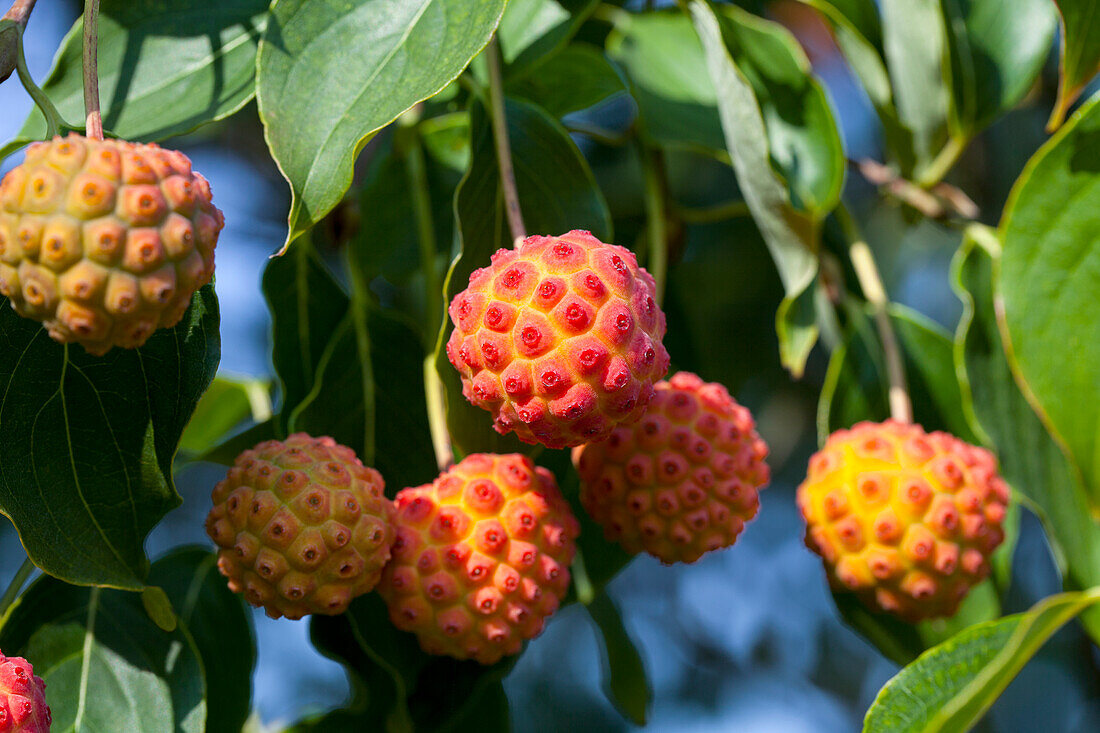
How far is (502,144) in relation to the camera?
92 centimetres

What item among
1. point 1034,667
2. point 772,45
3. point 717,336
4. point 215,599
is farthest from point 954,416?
point 1034,667

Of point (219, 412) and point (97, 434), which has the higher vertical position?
point (97, 434)

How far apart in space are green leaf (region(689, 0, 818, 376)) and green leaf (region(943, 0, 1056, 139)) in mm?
355

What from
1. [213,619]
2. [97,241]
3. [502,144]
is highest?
[97,241]

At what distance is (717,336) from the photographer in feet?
6.04

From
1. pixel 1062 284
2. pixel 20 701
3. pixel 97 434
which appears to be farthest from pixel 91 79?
pixel 1062 284

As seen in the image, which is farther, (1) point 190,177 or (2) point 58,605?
(2) point 58,605

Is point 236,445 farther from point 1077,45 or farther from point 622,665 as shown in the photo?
point 1077,45

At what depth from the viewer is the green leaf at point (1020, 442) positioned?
1103 mm

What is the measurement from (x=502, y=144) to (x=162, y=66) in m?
0.31

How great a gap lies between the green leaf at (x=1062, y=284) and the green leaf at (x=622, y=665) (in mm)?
532

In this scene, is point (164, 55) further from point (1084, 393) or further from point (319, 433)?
point (1084, 393)

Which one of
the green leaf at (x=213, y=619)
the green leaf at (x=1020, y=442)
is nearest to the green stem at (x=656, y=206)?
the green leaf at (x=1020, y=442)

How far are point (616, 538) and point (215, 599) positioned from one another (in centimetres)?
46
